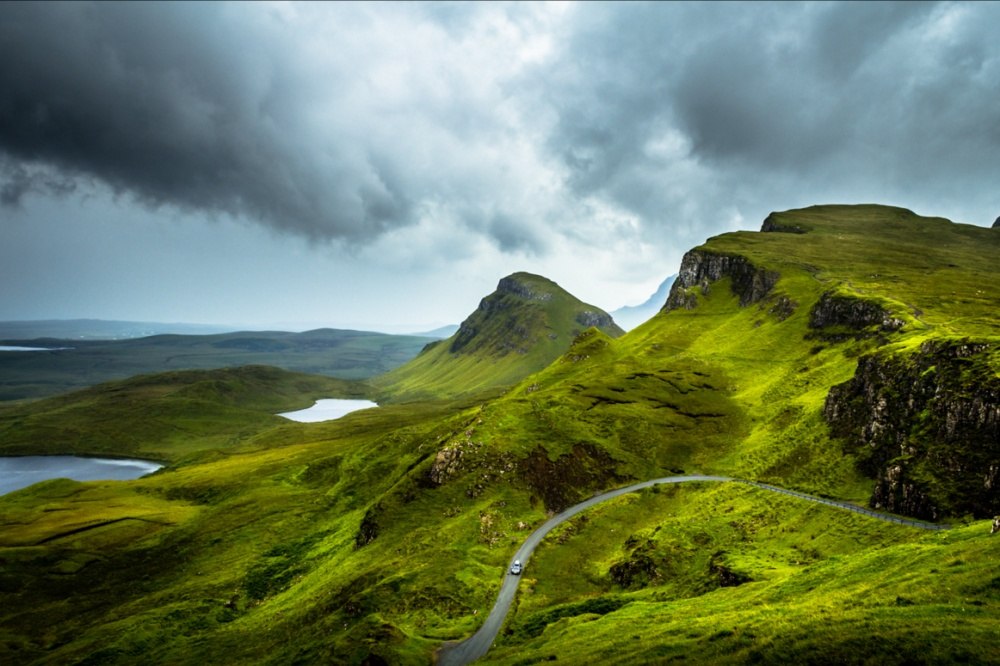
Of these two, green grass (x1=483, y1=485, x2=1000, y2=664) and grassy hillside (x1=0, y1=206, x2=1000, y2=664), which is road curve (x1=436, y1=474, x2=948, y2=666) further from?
green grass (x1=483, y1=485, x2=1000, y2=664)

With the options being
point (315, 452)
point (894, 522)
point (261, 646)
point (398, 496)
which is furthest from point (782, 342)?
point (315, 452)

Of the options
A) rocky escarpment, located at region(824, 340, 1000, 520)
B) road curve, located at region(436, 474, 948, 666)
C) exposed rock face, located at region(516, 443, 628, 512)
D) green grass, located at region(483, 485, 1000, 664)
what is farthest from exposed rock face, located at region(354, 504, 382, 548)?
rocky escarpment, located at region(824, 340, 1000, 520)

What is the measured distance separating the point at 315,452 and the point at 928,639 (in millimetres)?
198536

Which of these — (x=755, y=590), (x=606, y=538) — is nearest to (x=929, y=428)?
(x=755, y=590)

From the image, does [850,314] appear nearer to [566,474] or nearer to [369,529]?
[566,474]

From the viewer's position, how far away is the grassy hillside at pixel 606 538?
3884cm

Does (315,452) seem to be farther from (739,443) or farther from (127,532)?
(739,443)

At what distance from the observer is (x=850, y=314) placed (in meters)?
146

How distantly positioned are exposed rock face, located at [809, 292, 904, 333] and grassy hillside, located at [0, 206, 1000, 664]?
785 millimetres

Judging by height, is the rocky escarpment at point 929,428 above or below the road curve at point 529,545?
above

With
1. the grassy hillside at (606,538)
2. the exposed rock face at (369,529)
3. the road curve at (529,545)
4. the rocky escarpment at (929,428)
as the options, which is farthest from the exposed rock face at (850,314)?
the exposed rock face at (369,529)

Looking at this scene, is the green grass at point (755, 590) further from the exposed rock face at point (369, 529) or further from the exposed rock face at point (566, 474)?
the exposed rock face at point (369, 529)

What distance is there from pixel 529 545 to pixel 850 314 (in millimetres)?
125679

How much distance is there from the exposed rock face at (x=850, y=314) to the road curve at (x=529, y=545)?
7199 cm
